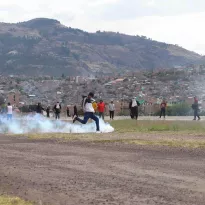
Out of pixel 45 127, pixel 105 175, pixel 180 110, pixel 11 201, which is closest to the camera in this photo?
pixel 11 201

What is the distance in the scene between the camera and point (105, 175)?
39.1 ft

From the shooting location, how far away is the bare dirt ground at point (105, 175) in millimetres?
9594

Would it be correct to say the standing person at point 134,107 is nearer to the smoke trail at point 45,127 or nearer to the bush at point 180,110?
the smoke trail at point 45,127

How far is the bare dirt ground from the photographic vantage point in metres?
9.59

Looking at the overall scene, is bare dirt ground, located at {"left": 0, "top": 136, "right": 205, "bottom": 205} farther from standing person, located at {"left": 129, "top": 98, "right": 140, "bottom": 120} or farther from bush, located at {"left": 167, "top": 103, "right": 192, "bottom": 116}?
bush, located at {"left": 167, "top": 103, "right": 192, "bottom": 116}

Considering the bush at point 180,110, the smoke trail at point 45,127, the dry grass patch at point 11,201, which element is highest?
the bush at point 180,110

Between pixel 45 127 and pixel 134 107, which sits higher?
pixel 134 107

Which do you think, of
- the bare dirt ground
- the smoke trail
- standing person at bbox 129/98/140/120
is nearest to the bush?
standing person at bbox 129/98/140/120

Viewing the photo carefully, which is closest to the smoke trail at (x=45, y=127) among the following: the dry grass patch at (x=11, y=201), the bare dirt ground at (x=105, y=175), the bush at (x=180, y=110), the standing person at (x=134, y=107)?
the standing person at (x=134, y=107)

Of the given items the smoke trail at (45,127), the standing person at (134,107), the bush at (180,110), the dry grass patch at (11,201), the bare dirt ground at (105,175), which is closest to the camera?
the dry grass patch at (11,201)

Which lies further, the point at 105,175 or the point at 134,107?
the point at 134,107

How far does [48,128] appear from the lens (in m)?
28.8

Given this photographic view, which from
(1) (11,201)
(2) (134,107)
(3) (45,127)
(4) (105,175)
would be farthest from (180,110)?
(1) (11,201)

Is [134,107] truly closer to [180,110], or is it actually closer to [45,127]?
[45,127]
